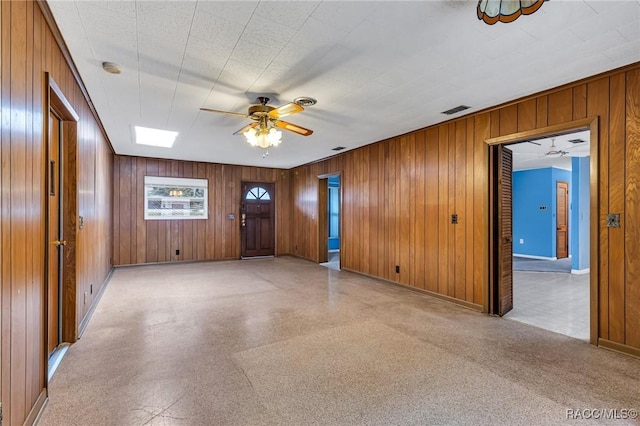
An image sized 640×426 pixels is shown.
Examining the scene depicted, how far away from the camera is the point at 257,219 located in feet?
28.0

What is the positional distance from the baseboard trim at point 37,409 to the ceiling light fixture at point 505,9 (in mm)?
3342

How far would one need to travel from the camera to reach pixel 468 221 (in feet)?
13.4

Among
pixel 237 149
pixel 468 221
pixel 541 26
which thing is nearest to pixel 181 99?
pixel 237 149

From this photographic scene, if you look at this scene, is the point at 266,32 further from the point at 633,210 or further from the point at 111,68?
the point at 633,210

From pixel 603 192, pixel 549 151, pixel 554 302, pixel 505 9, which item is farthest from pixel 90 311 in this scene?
pixel 549 151

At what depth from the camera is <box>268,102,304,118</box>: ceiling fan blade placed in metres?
3.01

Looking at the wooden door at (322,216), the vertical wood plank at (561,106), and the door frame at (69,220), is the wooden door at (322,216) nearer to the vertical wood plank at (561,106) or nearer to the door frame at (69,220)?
the vertical wood plank at (561,106)

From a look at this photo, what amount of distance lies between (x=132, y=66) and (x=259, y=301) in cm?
308

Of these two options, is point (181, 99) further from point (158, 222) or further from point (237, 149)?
point (158, 222)

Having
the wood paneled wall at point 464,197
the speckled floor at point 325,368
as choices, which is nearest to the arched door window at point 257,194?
the wood paneled wall at point 464,197

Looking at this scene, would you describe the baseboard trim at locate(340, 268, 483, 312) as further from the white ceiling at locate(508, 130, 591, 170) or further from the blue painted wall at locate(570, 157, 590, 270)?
the blue painted wall at locate(570, 157, 590, 270)

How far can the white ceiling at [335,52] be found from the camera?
1994mm

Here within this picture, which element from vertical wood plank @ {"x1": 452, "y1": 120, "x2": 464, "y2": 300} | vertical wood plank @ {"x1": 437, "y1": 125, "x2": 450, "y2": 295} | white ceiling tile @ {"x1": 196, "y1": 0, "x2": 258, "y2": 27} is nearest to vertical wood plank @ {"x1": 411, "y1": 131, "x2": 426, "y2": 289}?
vertical wood plank @ {"x1": 437, "y1": 125, "x2": 450, "y2": 295}

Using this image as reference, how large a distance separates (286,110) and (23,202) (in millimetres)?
2171
